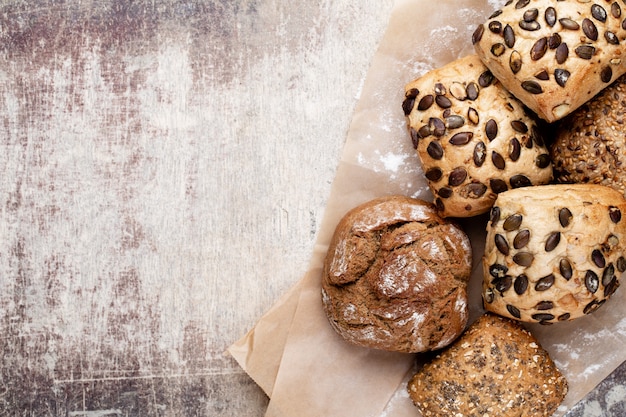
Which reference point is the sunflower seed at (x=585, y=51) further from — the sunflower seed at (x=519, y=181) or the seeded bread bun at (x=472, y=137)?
the sunflower seed at (x=519, y=181)

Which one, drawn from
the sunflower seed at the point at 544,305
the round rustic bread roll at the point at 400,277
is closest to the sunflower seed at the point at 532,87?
the round rustic bread roll at the point at 400,277

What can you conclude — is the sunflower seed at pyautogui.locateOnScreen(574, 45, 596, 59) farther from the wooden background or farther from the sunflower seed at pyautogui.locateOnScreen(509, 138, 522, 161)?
the wooden background

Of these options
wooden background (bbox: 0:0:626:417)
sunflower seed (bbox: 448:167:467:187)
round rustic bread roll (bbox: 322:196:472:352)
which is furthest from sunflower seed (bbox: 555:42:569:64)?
wooden background (bbox: 0:0:626:417)

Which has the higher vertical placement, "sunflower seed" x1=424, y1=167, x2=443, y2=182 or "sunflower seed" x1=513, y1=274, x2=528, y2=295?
"sunflower seed" x1=424, y1=167, x2=443, y2=182

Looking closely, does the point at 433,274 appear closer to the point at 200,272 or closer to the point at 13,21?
the point at 200,272

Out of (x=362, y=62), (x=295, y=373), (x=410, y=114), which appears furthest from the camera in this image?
(x=362, y=62)

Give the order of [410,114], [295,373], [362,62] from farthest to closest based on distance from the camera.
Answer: [362,62] < [295,373] < [410,114]

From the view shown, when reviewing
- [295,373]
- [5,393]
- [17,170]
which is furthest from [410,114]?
[5,393]
